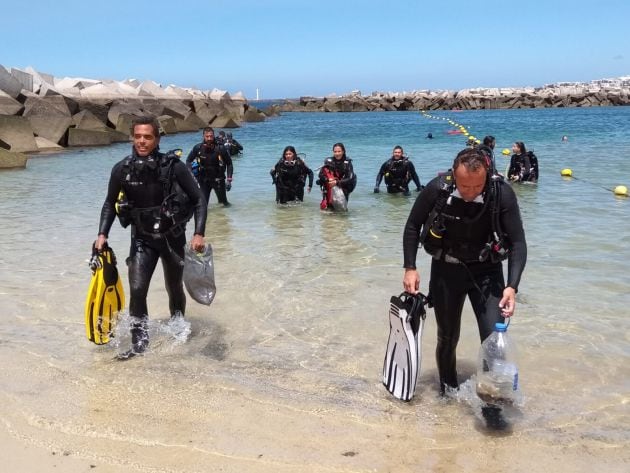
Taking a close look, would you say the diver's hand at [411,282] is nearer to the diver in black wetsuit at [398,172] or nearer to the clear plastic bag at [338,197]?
the clear plastic bag at [338,197]

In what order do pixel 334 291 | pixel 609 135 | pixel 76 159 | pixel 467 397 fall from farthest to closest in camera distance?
1. pixel 609 135
2. pixel 76 159
3. pixel 334 291
4. pixel 467 397

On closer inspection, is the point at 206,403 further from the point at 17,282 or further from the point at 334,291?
the point at 17,282

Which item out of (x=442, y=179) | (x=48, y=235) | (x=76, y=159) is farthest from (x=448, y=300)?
(x=76, y=159)

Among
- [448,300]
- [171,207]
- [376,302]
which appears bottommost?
[376,302]

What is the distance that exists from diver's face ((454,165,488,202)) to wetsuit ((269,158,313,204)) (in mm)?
8244

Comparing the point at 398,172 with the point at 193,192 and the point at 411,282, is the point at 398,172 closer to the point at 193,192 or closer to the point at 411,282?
the point at 193,192

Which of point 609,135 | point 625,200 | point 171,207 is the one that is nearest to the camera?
point 171,207

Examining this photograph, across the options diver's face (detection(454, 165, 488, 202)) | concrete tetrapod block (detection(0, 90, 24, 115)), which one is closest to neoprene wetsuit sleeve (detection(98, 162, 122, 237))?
diver's face (detection(454, 165, 488, 202))

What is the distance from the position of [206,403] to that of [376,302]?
247 centimetres

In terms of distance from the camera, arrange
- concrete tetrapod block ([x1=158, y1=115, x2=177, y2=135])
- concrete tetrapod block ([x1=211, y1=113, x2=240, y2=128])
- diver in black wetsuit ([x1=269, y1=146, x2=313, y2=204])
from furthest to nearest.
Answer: concrete tetrapod block ([x1=211, y1=113, x2=240, y2=128]) < concrete tetrapod block ([x1=158, y1=115, x2=177, y2=135]) < diver in black wetsuit ([x1=269, y1=146, x2=313, y2=204])

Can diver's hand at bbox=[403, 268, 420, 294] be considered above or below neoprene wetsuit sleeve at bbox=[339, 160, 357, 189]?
→ above

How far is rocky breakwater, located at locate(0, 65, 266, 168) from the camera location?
21.5m

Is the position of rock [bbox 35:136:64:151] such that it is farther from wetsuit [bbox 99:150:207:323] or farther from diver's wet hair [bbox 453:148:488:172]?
diver's wet hair [bbox 453:148:488:172]

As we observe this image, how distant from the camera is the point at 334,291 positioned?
6.29 m
